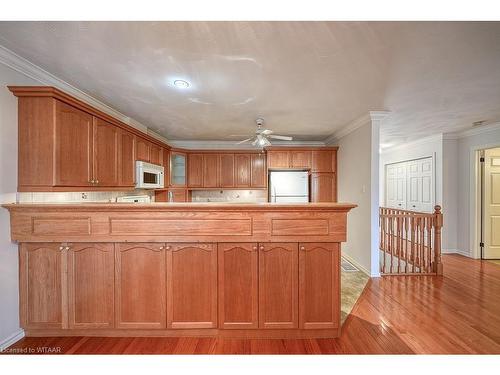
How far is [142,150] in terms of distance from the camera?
342cm

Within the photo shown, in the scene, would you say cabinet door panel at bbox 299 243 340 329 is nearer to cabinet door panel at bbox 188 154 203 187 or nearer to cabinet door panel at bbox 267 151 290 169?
cabinet door panel at bbox 267 151 290 169

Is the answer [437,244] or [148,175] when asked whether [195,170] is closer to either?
[148,175]

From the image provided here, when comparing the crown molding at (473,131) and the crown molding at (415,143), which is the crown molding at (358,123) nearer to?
the crown molding at (415,143)

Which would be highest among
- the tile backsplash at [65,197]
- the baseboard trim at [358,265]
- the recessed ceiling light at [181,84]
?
the recessed ceiling light at [181,84]

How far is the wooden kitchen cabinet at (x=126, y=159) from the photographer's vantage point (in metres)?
2.84

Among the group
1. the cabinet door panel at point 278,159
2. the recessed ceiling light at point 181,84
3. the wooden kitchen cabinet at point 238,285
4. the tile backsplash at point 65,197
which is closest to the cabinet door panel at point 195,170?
the cabinet door panel at point 278,159

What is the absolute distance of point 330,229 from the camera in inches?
77.0

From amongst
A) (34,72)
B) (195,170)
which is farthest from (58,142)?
(195,170)

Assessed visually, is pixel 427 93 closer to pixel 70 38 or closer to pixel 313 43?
pixel 313 43

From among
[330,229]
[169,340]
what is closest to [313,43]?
[330,229]

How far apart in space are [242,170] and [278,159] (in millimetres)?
829

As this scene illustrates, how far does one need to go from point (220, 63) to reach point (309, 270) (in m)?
1.89

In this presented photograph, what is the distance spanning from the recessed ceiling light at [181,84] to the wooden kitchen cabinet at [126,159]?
0.97 meters

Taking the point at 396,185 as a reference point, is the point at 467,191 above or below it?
below
